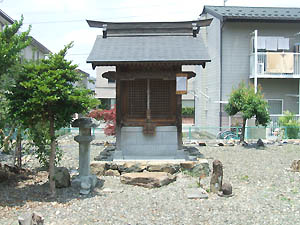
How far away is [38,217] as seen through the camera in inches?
190

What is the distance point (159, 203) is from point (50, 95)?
292cm

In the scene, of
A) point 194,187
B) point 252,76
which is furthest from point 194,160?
point 252,76

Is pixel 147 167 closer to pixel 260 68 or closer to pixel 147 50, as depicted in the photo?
pixel 147 50

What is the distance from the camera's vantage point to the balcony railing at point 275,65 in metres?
17.8

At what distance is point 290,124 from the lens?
55.5ft

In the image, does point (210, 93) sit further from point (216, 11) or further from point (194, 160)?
point (194, 160)

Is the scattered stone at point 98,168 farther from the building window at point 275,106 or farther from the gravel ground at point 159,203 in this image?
the building window at point 275,106

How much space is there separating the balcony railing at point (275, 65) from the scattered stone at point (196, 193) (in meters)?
11.9

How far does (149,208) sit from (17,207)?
241 cm

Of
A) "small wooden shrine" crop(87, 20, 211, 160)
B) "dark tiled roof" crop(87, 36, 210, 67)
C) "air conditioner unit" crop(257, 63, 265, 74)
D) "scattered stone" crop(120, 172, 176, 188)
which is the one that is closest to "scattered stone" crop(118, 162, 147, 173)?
"small wooden shrine" crop(87, 20, 211, 160)

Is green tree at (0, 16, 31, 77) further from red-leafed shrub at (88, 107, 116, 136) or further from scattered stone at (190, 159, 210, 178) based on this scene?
red-leafed shrub at (88, 107, 116, 136)

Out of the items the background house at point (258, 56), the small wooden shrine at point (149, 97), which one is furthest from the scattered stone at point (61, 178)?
the background house at point (258, 56)

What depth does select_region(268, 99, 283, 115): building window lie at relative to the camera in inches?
744

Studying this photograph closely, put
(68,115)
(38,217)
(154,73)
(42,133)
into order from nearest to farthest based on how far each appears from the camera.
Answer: (38,217), (68,115), (42,133), (154,73)
